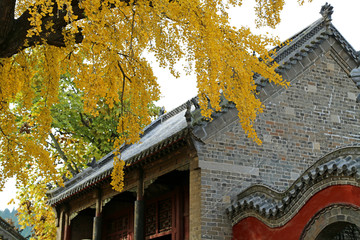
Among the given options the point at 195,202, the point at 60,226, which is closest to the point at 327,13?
the point at 195,202

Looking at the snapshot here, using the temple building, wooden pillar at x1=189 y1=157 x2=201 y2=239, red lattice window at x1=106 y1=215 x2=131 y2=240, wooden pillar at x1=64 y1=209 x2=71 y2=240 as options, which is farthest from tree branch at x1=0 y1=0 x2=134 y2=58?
wooden pillar at x1=64 y1=209 x2=71 y2=240

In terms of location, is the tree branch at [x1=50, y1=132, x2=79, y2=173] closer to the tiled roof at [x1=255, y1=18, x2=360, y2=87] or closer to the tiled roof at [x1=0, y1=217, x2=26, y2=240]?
the tiled roof at [x1=0, y1=217, x2=26, y2=240]

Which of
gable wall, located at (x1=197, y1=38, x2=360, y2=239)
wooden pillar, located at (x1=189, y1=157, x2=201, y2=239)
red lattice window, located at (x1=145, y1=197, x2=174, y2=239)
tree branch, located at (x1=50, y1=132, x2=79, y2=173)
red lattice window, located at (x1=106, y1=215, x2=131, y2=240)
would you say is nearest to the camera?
wooden pillar, located at (x1=189, y1=157, x2=201, y2=239)

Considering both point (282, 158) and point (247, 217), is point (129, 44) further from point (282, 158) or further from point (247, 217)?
point (282, 158)

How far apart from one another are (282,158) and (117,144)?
6241 mm

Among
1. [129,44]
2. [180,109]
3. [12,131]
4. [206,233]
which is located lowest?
[206,233]

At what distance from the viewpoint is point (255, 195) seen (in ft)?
41.2

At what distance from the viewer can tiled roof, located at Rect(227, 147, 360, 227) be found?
31.9ft

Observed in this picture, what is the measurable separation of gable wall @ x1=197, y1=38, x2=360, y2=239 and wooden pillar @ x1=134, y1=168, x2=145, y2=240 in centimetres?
305

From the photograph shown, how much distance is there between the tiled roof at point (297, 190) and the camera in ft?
31.9

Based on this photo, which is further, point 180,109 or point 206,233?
point 180,109

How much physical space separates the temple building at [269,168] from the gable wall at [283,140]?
0.03 meters

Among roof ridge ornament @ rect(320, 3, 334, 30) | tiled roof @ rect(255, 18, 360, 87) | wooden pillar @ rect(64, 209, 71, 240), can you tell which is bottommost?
wooden pillar @ rect(64, 209, 71, 240)

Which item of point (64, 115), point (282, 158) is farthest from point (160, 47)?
point (64, 115)
